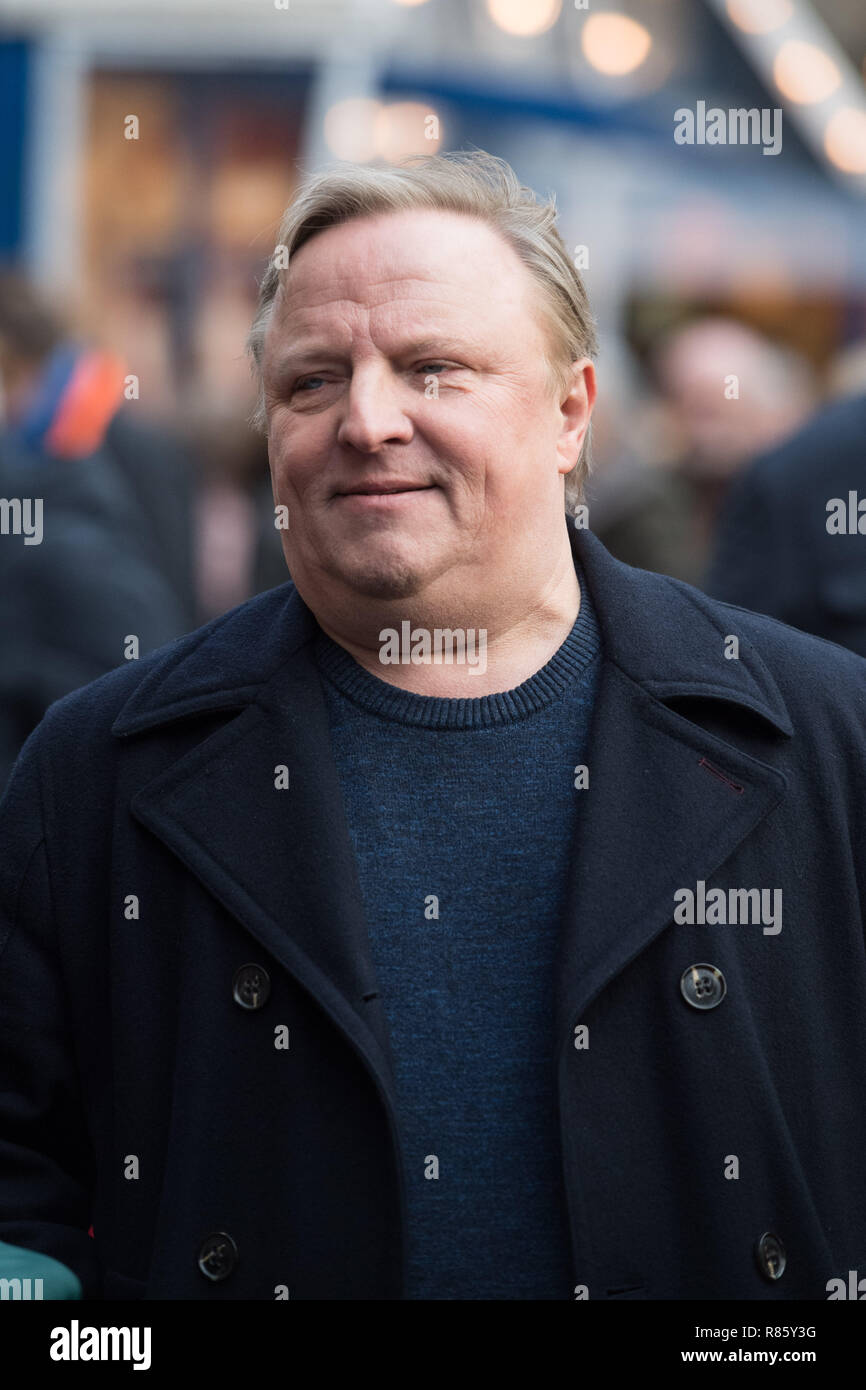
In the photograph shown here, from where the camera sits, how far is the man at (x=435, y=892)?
7.59ft

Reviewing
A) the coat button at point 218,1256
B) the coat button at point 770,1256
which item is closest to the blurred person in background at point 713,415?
the coat button at point 770,1256

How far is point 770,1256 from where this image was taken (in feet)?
7.61

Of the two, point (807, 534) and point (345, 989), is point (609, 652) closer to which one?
point (345, 989)

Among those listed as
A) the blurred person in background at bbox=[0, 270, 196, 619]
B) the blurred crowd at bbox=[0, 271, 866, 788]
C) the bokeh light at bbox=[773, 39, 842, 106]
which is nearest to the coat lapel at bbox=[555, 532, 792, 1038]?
the blurred crowd at bbox=[0, 271, 866, 788]

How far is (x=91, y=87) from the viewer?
1049 cm

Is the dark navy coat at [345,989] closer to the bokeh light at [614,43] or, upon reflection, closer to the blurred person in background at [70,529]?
the blurred person in background at [70,529]

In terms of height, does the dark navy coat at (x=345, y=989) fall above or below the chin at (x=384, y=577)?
below

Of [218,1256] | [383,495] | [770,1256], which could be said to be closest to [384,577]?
[383,495]

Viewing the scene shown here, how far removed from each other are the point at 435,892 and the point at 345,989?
20 cm

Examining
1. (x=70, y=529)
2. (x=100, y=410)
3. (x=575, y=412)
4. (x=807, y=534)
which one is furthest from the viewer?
(x=100, y=410)

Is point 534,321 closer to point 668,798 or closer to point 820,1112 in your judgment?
point 668,798

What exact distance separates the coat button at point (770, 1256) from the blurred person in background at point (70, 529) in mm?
2130

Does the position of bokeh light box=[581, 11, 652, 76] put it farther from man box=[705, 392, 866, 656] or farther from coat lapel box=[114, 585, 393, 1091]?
coat lapel box=[114, 585, 393, 1091]
